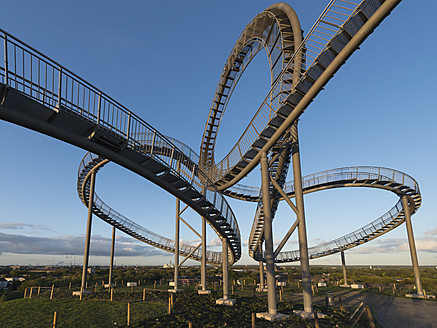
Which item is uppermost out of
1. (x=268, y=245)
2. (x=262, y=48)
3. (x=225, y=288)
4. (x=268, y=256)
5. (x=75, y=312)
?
(x=262, y=48)

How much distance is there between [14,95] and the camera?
7.61 metres

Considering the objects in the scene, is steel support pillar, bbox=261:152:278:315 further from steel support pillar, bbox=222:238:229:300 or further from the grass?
the grass

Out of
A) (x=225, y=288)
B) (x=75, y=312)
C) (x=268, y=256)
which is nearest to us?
(x=268, y=256)

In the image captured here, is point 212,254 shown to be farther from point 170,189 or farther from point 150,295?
point 170,189

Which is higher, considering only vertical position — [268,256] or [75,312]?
[268,256]

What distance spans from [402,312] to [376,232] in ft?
47.5

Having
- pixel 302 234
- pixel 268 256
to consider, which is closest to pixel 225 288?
pixel 268 256

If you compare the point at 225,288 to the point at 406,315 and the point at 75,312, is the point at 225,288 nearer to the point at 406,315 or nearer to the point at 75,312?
the point at 75,312

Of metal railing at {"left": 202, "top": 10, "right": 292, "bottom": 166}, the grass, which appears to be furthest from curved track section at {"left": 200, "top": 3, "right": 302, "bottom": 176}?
the grass

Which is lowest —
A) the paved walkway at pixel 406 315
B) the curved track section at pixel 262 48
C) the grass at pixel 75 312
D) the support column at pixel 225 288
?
the paved walkway at pixel 406 315

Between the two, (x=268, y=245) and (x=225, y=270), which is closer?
(x=268, y=245)

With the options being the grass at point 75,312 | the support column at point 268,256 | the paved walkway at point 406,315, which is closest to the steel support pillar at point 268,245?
the support column at point 268,256

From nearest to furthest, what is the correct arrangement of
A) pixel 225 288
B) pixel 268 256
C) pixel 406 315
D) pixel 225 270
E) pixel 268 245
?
pixel 268 245
pixel 268 256
pixel 406 315
pixel 225 288
pixel 225 270

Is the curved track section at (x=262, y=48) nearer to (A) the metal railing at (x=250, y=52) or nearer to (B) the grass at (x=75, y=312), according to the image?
(A) the metal railing at (x=250, y=52)
